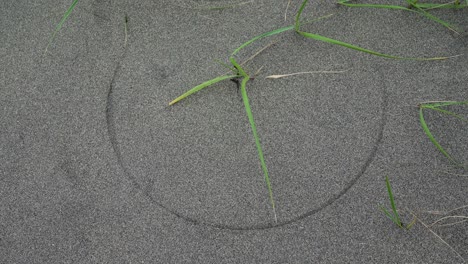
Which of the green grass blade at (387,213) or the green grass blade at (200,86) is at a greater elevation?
the green grass blade at (200,86)

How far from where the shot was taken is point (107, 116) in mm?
1350

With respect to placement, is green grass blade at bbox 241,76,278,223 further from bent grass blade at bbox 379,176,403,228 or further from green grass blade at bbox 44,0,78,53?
green grass blade at bbox 44,0,78,53

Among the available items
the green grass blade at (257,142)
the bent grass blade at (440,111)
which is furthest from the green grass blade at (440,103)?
the green grass blade at (257,142)

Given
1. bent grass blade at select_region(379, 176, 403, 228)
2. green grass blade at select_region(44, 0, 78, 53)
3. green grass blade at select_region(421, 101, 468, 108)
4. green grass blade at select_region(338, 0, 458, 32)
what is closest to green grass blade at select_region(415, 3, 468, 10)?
green grass blade at select_region(338, 0, 458, 32)

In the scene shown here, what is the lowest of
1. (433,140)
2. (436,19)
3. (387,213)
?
(387,213)

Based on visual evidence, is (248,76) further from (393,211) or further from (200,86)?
(393,211)

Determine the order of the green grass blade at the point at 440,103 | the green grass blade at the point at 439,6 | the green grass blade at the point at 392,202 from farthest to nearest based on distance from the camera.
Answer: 1. the green grass blade at the point at 439,6
2. the green grass blade at the point at 440,103
3. the green grass blade at the point at 392,202

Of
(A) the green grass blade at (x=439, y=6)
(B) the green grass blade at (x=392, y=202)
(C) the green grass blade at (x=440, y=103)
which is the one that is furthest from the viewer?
(A) the green grass blade at (x=439, y=6)

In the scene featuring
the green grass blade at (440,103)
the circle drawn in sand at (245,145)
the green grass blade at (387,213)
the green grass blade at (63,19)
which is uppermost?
the green grass blade at (63,19)

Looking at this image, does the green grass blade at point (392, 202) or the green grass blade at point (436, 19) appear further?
the green grass blade at point (436, 19)

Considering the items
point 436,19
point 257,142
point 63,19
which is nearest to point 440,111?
point 436,19

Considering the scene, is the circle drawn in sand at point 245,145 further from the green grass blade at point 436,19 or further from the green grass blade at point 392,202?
the green grass blade at point 436,19

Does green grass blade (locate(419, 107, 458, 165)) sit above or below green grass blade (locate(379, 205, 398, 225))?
above

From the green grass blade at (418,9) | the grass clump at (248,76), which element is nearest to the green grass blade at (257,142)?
the grass clump at (248,76)
